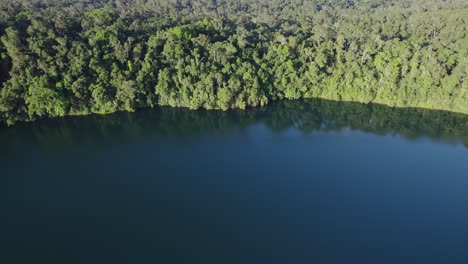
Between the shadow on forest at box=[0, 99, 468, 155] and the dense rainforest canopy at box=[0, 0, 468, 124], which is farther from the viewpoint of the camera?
the dense rainforest canopy at box=[0, 0, 468, 124]

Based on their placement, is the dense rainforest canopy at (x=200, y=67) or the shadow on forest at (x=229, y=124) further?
the dense rainforest canopy at (x=200, y=67)

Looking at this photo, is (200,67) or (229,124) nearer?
(229,124)

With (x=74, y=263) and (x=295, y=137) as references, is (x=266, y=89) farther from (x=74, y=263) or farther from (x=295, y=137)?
(x=74, y=263)

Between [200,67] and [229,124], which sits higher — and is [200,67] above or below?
above

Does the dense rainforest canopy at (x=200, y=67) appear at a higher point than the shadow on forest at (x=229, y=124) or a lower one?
higher
